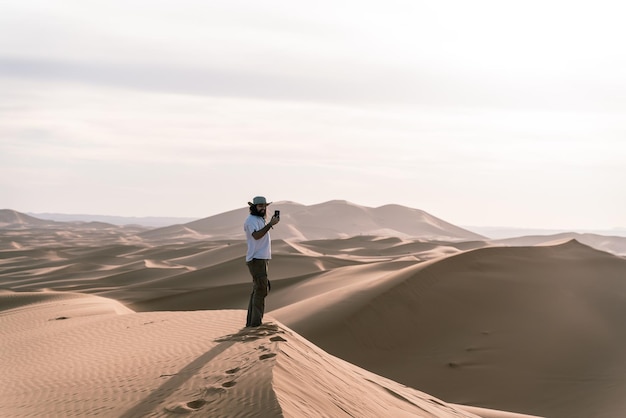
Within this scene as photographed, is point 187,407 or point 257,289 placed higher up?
point 257,289

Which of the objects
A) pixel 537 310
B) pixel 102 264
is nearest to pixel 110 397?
pixel 537 310

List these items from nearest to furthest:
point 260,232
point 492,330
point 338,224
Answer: point 260,232, point 492,330, point 338,224

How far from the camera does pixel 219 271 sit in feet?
109

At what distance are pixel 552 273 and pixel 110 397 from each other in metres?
16.0

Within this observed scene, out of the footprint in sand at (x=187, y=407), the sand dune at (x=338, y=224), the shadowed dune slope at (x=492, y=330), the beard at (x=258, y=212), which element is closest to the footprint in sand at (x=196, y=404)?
the footprint in sand at (x=187, y=407)

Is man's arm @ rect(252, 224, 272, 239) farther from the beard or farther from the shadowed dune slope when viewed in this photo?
the shadowed dune slope

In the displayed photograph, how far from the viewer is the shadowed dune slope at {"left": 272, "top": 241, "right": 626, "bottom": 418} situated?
12.7m

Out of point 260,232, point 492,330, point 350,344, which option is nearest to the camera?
point 260,232

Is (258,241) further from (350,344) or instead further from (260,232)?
(350,344)

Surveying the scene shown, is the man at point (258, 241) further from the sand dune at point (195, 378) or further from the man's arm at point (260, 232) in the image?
the sand dune at point (195, 378)

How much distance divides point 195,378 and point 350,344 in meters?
8.73

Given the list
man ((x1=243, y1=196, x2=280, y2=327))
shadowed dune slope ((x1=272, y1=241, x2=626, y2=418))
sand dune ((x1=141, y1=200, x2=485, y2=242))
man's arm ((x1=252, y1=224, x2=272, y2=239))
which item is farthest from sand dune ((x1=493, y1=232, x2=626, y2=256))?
man's arm ((x1=252, y1=224, x2=272, y2=239))

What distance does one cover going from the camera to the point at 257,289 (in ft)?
26.9

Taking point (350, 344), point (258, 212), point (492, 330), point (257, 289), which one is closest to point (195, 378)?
point (257, 289)
